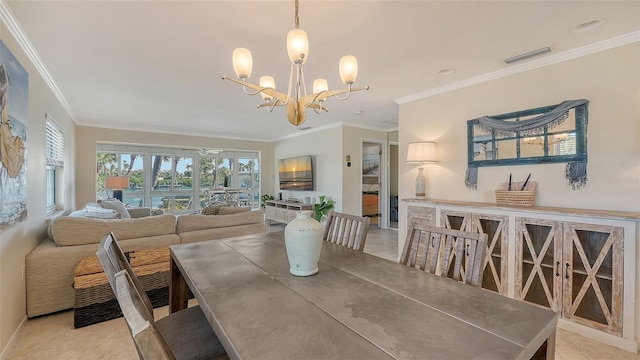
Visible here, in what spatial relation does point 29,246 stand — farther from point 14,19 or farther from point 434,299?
point 434,299

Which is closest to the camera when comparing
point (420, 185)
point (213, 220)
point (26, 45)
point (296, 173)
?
point (26, 45)

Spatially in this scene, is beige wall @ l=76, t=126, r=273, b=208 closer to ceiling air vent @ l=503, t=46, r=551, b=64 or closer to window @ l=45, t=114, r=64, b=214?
window @ l=45, t=114, r=64, b=214

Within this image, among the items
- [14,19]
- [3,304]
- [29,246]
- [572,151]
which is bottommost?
[3,304]

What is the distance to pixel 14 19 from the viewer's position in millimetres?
1935

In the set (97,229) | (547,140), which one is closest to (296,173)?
(97,229)

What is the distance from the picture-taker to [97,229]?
2580 mm

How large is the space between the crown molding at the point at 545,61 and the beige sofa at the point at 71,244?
3.38m

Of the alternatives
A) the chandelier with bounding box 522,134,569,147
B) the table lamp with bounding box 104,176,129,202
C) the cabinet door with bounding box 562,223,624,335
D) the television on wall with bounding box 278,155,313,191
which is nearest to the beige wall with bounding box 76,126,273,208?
the table lamp with bounding box 104,176,129,202

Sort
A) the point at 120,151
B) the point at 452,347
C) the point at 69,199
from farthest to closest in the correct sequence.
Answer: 1. the point at 120,151
2. the point at 69,199
3. the point at 452,347

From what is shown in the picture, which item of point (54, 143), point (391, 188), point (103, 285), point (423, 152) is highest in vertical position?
point (54, 143)

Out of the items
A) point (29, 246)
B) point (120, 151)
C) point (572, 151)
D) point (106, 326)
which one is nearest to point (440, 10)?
point (572, 151)

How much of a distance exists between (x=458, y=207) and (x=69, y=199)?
581 centimetres

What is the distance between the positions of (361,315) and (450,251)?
76 cm

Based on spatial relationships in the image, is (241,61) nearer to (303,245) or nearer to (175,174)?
(303,245)
